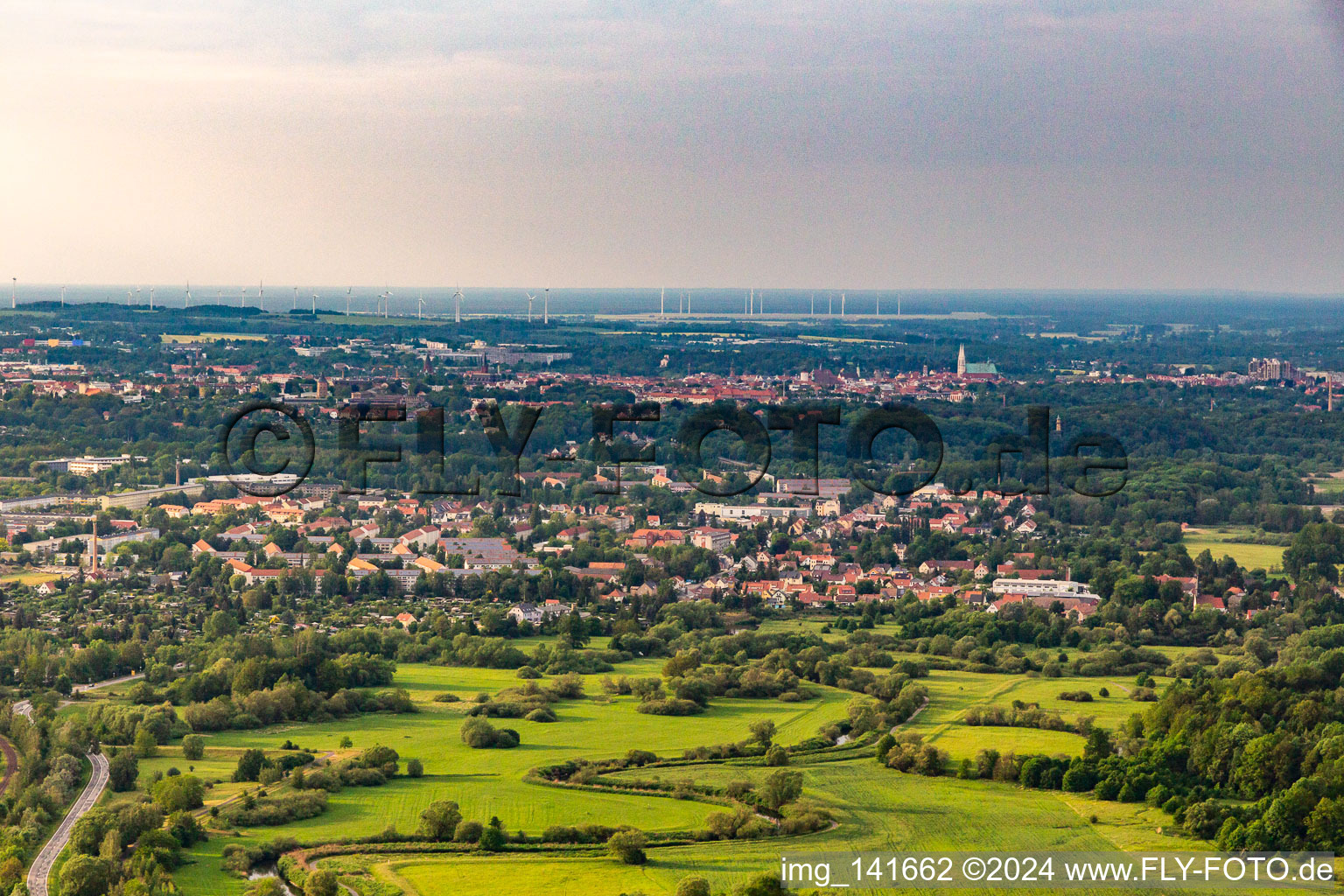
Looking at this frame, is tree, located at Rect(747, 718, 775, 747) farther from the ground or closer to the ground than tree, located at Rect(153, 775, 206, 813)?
closer to the ground

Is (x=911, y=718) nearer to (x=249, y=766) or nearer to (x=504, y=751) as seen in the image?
(x=504, y=751)

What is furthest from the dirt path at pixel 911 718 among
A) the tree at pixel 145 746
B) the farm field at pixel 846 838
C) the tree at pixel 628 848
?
the tree at pixel 145 746

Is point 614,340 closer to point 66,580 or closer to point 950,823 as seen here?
point 66,580

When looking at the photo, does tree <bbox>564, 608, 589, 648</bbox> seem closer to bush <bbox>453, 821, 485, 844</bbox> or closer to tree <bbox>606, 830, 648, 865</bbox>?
bush <bbox>453, 821, 485, 844</bbox>

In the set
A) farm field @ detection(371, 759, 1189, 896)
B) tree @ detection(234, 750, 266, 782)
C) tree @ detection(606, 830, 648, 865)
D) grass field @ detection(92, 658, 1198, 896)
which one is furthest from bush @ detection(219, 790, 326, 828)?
tree @ detection(606, 830, 648, 865)

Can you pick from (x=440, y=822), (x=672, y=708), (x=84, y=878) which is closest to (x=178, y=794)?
(x=84, y=878)

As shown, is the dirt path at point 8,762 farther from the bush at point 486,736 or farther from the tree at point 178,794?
the bush at point 486,736

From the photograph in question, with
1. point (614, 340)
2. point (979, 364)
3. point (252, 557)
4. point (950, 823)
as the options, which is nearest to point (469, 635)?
point (252, 557)
